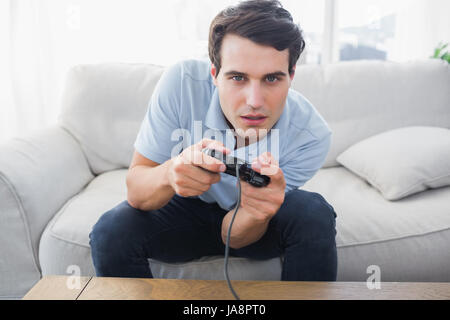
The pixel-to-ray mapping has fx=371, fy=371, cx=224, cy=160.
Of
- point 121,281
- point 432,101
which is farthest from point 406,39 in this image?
point 121,281

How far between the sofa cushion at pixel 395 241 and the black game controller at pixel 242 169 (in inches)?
17.0

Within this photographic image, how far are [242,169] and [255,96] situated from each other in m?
0.23

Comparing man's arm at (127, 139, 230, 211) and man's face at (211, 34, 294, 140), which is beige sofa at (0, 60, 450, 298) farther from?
man's face at (211, 34, 294, 140)

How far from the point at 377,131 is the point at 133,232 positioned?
3.56 ft

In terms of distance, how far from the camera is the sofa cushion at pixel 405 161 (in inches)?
46.1

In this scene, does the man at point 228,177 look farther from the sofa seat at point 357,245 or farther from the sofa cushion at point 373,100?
the sofa cushion at point 373,100

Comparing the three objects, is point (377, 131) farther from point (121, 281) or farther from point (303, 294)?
point (121, 281)

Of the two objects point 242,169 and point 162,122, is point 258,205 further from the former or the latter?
point 162,122

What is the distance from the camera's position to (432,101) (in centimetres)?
151

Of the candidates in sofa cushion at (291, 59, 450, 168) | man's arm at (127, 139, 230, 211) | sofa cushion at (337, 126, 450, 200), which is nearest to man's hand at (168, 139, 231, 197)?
man's arm at (127, 139, 230, 211)

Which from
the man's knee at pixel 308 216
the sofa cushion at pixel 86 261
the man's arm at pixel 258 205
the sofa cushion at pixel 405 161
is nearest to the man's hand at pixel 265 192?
the man's arm at pixel 258 205

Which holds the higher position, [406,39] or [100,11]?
[100,11]

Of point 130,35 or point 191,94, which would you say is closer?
point 191,94

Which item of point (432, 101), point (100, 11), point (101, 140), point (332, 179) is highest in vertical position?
point (100, 11)
